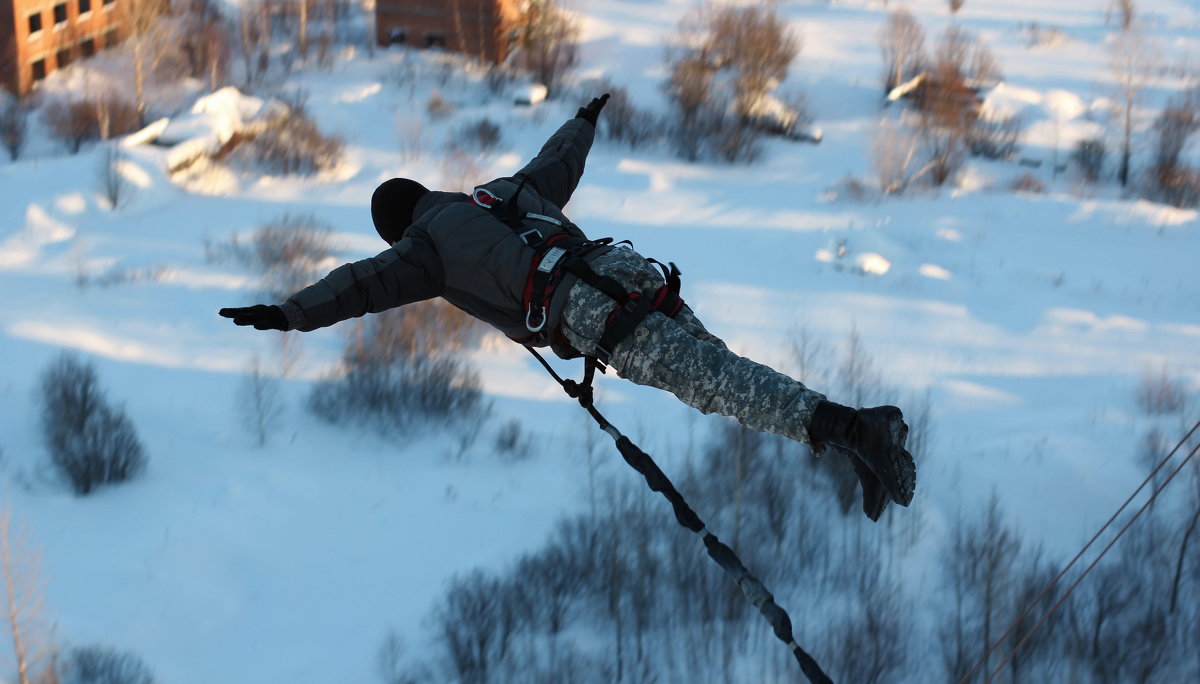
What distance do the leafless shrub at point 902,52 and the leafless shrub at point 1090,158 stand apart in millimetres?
3570

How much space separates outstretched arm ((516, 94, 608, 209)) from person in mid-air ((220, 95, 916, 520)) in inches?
15.8

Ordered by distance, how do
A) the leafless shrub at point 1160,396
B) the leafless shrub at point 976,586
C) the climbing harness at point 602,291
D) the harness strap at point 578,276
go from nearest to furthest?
the climbing harness at point 602,291 → the harness strap at point 578,276 → the leafless shrub at point 976,586 → the leafless shrub at point 1160,396

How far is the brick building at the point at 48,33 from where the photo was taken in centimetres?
2211

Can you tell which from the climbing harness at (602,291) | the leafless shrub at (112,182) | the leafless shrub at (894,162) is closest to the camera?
the climbing harness at (602,291)

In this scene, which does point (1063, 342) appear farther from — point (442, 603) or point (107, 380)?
point (107, 380)

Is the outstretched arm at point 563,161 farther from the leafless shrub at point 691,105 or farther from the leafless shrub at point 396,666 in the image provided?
the leafless shrub at point 691,105

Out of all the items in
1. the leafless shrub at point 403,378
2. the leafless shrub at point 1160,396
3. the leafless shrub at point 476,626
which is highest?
the leafless shrub at point 403,378

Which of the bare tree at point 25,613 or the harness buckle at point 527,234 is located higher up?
the harness buckle at point 527,234

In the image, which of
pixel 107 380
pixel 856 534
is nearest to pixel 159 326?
pixel 107 380

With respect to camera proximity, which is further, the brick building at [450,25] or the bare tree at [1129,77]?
the brick building at [450,25]

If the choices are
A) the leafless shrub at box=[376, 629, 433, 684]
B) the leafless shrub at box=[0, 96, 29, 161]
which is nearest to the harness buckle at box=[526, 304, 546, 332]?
the leafless shrub at box=[376, 629, 433, 684]

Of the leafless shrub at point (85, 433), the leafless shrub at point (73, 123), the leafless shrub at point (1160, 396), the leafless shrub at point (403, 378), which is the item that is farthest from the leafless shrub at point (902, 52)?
the leafless shrub at point (85, 433)

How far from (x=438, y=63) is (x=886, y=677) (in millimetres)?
15582

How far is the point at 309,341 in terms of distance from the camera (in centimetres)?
1541
